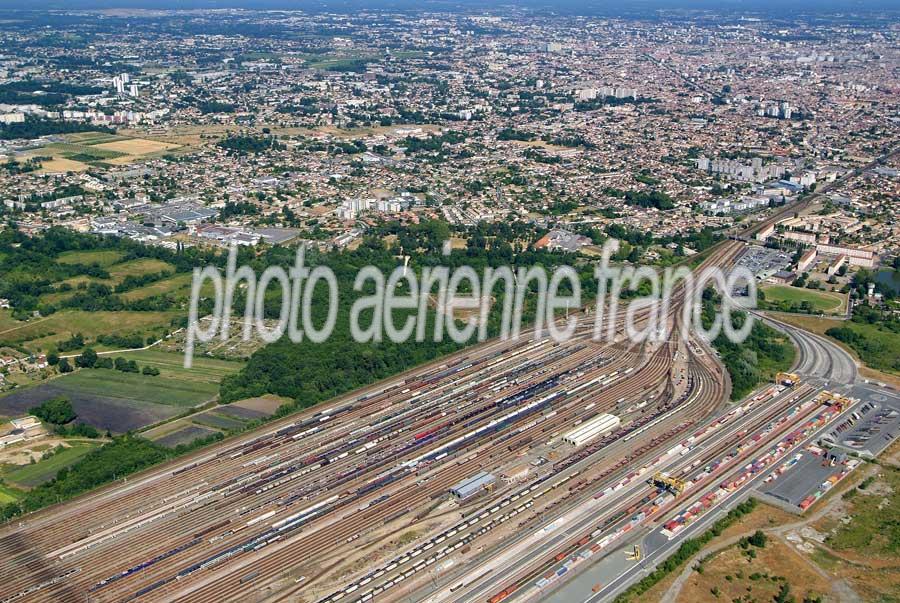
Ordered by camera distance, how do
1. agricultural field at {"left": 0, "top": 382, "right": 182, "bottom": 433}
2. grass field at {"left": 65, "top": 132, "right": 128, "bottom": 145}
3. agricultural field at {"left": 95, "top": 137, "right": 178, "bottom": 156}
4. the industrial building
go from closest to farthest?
the industrial building, agricultural field at {"left": 0, "top": 382, "right": 182, "bottom": 433}, agricultural field at {"left": 95, "top": 137, "right": 178, "bottom": 156}, grass field at {"left": 65, "top": 132, "right": 128, "bottom": 145}

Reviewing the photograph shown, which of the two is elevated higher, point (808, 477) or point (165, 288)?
point (808, 477)

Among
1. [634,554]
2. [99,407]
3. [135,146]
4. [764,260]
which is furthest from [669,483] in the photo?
[135,146]

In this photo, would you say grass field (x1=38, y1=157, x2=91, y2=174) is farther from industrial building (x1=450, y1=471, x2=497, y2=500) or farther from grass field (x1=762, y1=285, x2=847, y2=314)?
industrial building (x1=450, y1=471, x2=497, y2=500)

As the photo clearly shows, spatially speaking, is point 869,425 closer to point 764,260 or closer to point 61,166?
point 764,260

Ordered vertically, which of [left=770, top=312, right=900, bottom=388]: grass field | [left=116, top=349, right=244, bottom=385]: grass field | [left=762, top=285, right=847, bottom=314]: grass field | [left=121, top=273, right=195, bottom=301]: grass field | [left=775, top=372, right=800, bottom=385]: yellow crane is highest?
[left=775, top=372, right=800, bottom=385]: yellow crane

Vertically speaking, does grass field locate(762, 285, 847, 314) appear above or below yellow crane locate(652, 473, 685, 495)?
below

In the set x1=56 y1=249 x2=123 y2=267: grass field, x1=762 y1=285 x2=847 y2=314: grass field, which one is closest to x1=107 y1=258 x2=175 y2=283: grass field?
x1=56 y1=249 x2=123 y2=267: grass field

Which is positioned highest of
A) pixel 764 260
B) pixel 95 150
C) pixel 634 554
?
pixel 95 150
